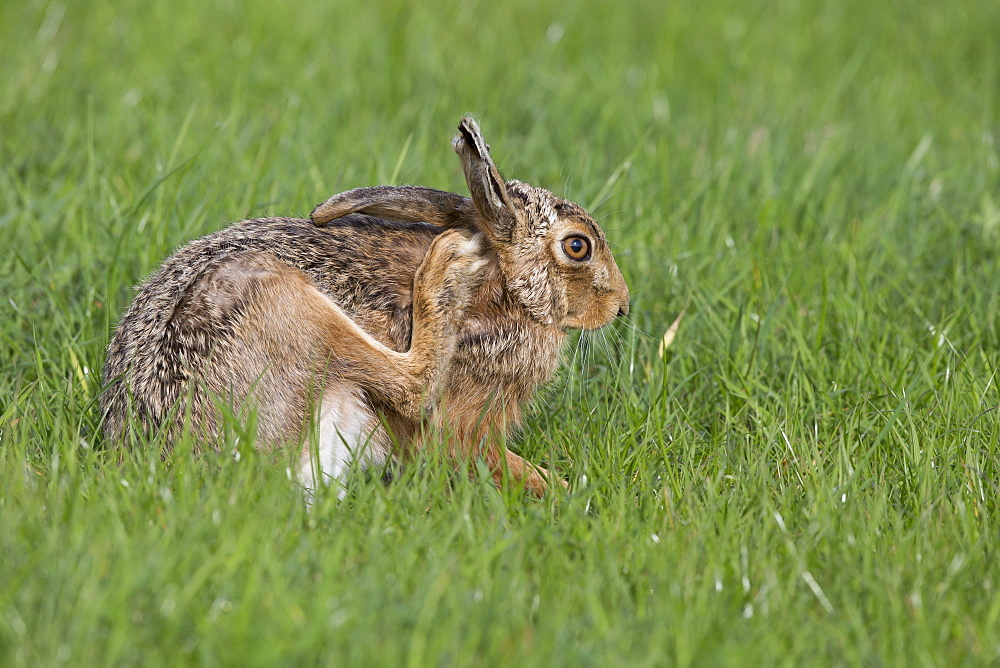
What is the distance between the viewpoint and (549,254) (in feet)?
12.7

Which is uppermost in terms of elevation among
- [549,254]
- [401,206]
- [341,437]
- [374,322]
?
[401,206]

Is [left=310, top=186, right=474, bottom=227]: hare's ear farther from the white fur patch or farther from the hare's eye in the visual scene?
the white fur patch

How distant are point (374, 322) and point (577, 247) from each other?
75cm

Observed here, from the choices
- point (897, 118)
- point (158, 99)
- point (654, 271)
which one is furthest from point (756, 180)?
point (158, 99)

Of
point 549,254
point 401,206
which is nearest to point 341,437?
point 401,206

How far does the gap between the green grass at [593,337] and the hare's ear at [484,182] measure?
769mm

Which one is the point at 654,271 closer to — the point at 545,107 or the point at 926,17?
the point at 545,107

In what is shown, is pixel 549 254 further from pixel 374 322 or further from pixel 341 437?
pixel 341 437

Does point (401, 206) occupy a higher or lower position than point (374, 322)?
higher

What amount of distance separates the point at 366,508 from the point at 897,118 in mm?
5151

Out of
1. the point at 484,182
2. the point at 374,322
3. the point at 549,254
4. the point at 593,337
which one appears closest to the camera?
the point at 484,182

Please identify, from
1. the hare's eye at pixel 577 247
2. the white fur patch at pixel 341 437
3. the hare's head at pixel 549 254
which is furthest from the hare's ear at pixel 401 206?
the white fur patch at pixel 341 437

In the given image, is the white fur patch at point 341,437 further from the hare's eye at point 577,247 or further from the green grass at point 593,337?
the hare's eye at point 577,247

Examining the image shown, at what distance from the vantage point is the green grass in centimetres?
265
